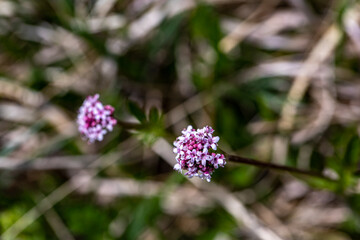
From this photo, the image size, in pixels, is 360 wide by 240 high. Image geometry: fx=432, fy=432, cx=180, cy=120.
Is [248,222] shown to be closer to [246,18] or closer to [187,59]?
[187,59]

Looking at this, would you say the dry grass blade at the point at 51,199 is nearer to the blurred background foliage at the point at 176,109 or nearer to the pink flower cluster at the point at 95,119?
the blurred background foliage at the point at 176,109

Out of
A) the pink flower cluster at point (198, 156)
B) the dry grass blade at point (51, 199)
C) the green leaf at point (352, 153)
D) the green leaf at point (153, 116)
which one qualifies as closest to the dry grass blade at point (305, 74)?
the green leaf at point (352, 153)

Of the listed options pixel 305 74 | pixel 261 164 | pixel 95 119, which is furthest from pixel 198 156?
pixel 305 74

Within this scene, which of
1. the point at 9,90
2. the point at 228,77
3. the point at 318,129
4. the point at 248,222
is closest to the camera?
the point at 248,222

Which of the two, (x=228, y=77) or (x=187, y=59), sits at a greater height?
(x=187, y=59)

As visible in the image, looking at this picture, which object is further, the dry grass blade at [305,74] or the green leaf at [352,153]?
the dry grass blade at [305,74]

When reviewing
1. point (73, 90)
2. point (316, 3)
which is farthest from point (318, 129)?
point (73, 90)
